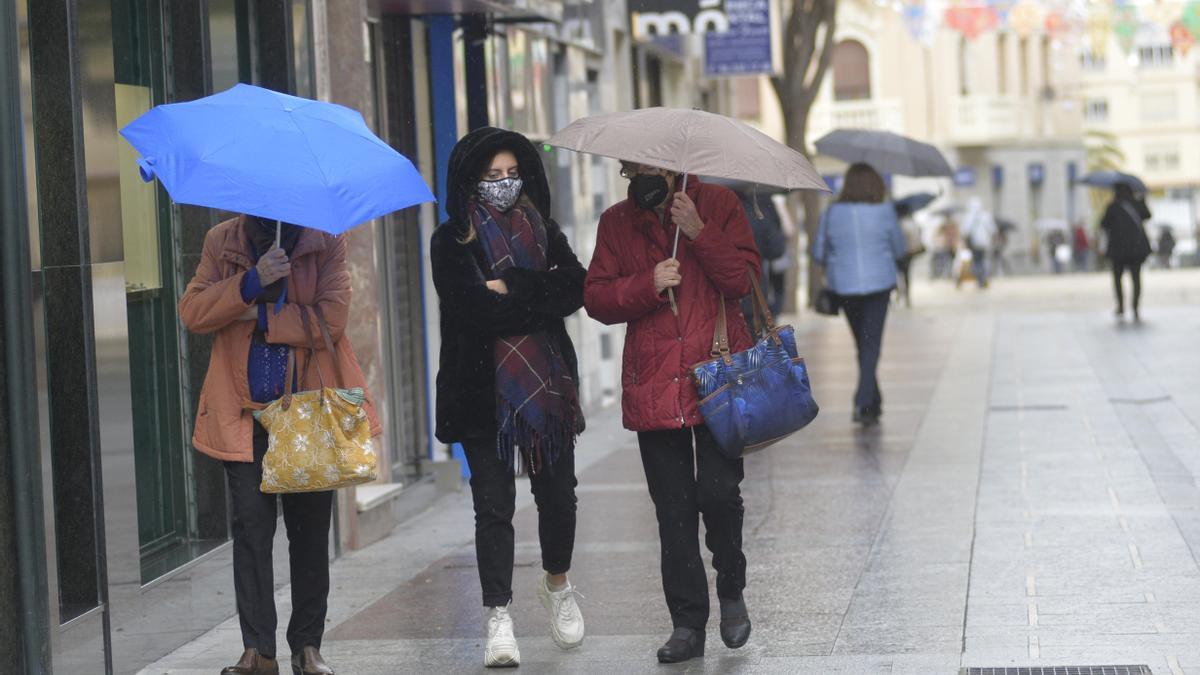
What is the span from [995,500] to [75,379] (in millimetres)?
4910

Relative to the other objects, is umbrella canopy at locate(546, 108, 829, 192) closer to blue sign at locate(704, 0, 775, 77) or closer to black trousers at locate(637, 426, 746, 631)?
black trousers at locate(637, 426, 746, 631)

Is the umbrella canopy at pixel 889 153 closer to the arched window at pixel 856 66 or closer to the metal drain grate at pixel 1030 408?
the metal drain grate at pixel 1030 408

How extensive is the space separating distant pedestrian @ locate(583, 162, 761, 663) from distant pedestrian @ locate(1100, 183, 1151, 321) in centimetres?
1780

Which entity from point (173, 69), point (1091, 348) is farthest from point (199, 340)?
point (1091, 348)

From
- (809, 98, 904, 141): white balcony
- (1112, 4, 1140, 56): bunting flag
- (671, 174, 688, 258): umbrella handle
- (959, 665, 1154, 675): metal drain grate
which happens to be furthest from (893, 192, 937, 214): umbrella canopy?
(809, 98, 904, 141): white balcony

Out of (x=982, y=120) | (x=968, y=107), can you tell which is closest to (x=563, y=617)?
(x=968, y=107)

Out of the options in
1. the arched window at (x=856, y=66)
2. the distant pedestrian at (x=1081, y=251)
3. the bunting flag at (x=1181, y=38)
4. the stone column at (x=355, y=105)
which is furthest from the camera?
the arched window at (x=856, y=66)

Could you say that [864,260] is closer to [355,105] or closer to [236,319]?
[355,105]

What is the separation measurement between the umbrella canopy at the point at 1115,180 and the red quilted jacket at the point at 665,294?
17597mm

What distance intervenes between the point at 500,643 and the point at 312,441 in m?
0.94

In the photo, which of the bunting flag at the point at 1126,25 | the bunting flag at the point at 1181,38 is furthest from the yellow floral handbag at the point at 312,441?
the bunting flag at the point at 1126,25

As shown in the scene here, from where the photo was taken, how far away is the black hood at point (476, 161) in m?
6.18

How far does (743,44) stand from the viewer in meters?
23.2

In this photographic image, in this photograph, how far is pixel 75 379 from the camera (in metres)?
6.13
